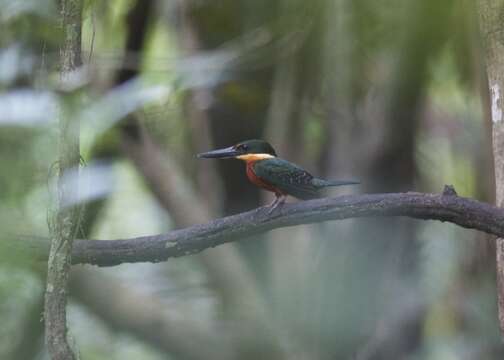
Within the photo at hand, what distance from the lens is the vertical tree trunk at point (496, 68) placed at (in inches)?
112

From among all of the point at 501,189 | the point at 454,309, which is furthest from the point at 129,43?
the point at 501,189

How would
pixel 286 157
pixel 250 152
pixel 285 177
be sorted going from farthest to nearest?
1. pixel 286 157
2. pixel 250 152
3. pixel 285 177

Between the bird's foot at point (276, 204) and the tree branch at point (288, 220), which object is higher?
the bird's foot at point (276, 204)

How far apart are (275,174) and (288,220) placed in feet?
1.21

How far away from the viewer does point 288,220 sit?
2.69m

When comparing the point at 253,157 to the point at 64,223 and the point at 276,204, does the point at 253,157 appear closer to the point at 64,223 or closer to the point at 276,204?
the point at 276,204

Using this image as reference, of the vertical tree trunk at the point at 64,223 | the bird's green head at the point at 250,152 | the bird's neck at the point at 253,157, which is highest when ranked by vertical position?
the bird's green head at the point at 250,152

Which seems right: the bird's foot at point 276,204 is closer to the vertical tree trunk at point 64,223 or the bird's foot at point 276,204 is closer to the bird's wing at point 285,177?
the bird's wing at point 285,177

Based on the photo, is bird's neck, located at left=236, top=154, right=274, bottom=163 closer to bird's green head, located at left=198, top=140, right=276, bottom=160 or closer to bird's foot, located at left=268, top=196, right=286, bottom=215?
bird's green head, located at left=198, top=140, right=276, bottom=160

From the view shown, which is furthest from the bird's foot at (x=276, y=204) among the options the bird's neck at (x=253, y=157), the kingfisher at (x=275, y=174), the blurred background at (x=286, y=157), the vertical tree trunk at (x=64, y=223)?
the blurred background at (x=286, y=157)

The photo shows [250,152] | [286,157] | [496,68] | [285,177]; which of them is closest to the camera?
[496,68]

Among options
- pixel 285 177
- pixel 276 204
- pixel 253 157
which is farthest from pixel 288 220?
pixel 253 157

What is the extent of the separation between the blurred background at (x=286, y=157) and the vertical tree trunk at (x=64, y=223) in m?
2.39

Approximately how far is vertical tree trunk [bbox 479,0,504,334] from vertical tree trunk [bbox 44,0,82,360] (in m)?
1.25
